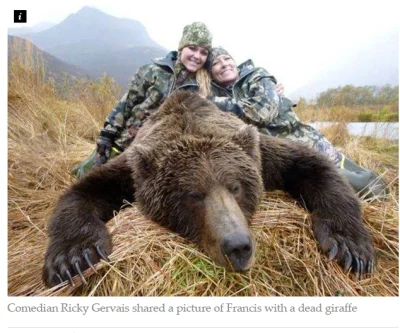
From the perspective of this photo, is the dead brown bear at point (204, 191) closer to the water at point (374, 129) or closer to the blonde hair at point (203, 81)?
the blonde hair at point (203, 81)

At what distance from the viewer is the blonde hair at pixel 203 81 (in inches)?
118

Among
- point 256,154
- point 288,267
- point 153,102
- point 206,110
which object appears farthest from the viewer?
point 153,102

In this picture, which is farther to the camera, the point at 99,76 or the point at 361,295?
the point at 99,76

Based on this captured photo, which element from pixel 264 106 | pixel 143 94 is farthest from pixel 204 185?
pixel 143 94

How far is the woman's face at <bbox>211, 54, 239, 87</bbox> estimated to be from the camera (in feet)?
10.4

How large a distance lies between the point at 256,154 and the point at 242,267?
0.70 meters

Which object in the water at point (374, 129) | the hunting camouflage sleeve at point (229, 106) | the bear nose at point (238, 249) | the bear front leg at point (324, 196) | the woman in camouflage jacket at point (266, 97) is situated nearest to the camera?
the bear nose at point (238, 249)

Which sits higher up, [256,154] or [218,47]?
[218,47]

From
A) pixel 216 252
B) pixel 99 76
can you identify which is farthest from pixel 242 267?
pixel 99 76

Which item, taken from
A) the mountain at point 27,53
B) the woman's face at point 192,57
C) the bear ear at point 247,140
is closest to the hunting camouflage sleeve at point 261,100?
the woman's face at point 192,57

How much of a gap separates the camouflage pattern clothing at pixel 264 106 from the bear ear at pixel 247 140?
68 cm

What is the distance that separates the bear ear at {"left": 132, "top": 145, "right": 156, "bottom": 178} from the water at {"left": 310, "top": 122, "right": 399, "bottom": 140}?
373cm

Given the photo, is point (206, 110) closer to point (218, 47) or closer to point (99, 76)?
point (218, 47)

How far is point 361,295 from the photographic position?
1656mm
